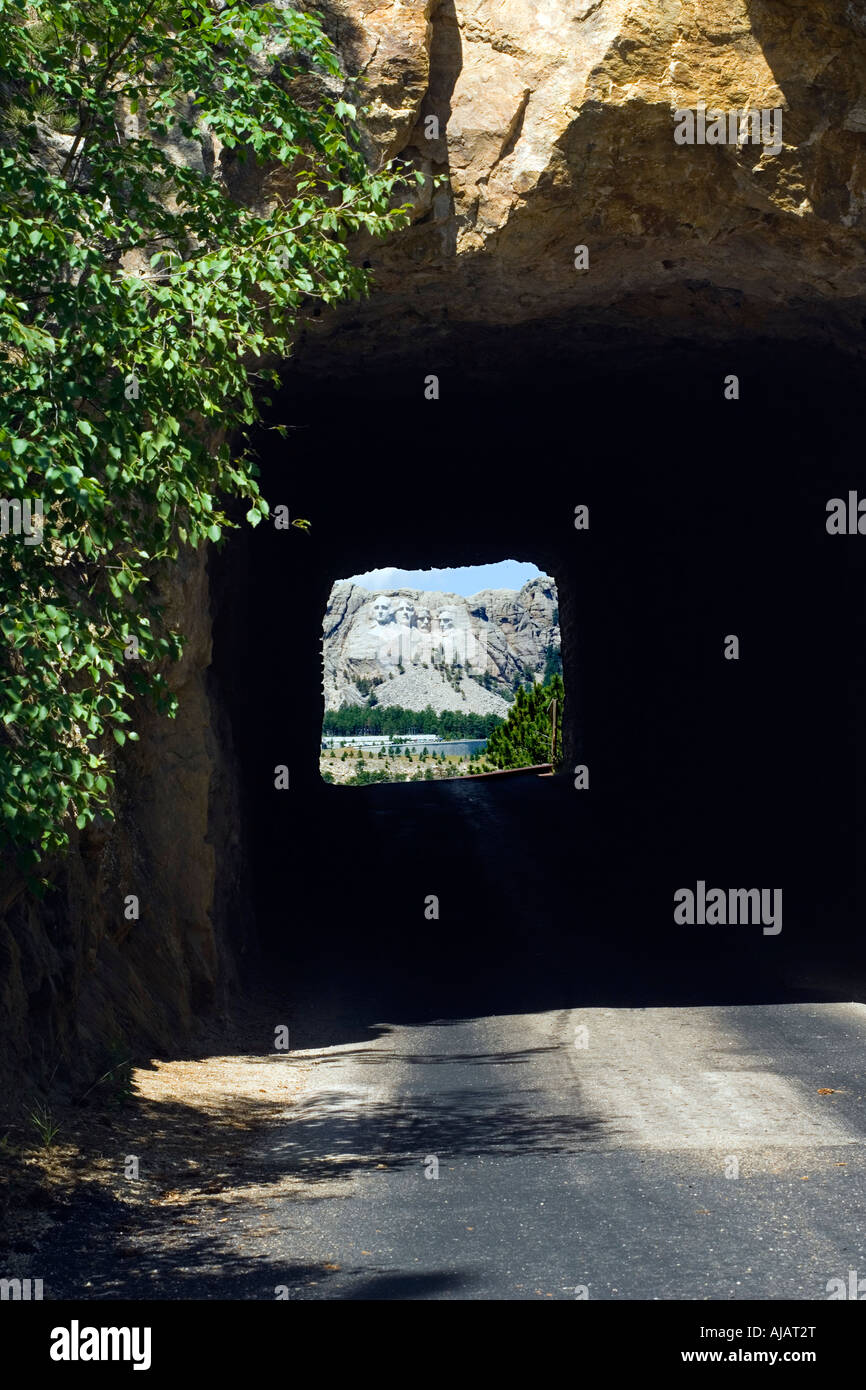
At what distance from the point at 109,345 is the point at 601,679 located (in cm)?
2140

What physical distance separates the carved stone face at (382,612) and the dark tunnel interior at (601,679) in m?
144

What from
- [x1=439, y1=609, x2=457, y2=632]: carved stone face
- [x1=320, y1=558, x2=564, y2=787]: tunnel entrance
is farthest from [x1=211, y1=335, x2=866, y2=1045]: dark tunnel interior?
[x1=439, y1=609, x2=457, y2=632]: carved stone face

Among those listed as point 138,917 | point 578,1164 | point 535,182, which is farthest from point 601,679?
point 578,1164

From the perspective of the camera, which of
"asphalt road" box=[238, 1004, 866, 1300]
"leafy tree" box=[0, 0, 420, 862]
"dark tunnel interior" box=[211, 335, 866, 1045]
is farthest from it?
"dark tunnel interior" box=[211, 335, 866, 1045]

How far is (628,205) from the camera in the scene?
12.3 metres

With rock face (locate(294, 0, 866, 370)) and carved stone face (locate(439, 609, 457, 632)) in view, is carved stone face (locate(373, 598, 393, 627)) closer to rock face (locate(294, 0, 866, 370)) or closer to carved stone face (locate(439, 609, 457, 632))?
carved stone face (locate(439, 609, 457, 632))

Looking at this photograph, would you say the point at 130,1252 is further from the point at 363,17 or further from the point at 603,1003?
the point at 363,17

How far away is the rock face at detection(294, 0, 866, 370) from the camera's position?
455 inches

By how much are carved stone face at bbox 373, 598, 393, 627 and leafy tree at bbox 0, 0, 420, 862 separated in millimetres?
164873

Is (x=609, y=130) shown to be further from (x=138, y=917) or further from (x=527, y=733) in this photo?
(x=527, y=733)

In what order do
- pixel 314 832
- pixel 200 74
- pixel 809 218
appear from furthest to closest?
1. pixel 314 832
2. pixel 809 218
3. pixel 200 74

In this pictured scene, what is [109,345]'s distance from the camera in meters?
6.24

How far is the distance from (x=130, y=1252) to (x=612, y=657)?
2090 cm

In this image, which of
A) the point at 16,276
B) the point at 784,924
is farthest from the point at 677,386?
the point at 16,276
